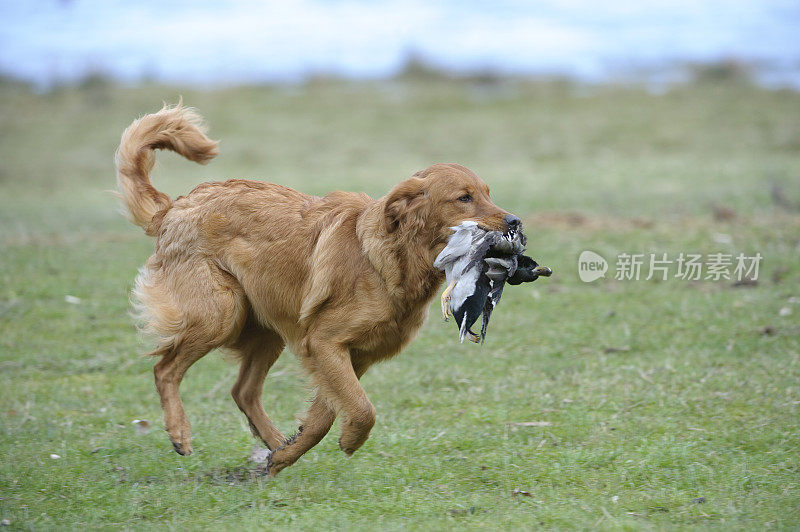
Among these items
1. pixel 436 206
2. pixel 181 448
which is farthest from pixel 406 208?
pixel 181 448

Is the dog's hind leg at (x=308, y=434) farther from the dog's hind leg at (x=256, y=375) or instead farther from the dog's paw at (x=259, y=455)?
the dog's hind leg at (x=256, y=375)

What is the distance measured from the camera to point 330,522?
4.70 m

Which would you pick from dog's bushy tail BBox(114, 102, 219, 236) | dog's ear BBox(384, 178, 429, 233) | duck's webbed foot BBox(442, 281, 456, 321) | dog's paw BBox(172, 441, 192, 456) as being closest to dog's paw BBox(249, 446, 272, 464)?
dog's paw BBox(172, 441, 192, 456)

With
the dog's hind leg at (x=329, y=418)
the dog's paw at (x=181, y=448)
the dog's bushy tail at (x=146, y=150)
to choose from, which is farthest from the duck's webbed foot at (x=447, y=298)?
the dog's bushy tail at (x=146, y=150)

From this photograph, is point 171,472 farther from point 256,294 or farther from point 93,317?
point 93,317

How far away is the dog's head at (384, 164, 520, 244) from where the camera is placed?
5320mm

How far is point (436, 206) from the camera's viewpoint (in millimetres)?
5352

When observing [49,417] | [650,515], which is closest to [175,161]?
[49,417]

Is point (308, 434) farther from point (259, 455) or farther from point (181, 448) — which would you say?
point (181, 448)

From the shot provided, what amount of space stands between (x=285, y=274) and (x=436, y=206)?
1123 millimetres

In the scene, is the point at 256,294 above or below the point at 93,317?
above

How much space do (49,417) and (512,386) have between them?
361 centimetres

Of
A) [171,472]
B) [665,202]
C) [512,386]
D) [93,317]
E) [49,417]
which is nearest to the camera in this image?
[171,472]

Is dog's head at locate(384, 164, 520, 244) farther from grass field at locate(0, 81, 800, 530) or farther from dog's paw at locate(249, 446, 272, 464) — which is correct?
dog's paw at locate(249, 446, 272, 464)
